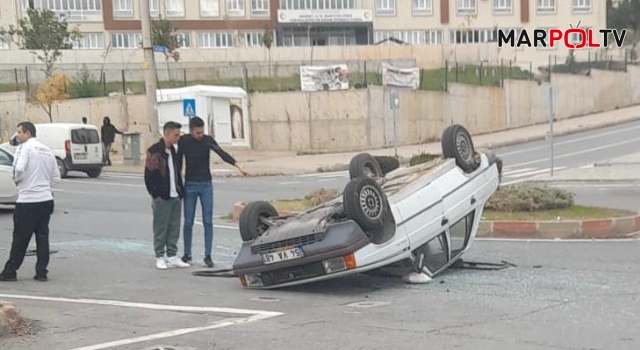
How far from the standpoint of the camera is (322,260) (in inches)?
358

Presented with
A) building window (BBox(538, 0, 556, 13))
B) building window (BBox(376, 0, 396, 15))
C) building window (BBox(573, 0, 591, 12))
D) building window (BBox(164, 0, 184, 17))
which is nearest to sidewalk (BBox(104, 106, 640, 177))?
building window (BBox(538, 0, 556, 13))

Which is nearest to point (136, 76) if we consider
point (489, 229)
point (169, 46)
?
point (169, 46)

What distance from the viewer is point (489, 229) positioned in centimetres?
1390

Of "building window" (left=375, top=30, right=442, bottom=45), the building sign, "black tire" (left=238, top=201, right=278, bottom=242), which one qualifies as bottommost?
"black tire" (left=238, top=201, right=278, bottom=242)

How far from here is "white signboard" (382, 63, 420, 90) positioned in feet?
142

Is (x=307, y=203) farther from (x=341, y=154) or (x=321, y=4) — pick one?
(x=321, y=4)

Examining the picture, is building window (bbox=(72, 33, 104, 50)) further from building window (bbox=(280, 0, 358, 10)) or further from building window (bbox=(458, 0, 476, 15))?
building window (bbox=(458, 0, 476, 15))

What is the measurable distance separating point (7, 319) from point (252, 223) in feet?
10.1

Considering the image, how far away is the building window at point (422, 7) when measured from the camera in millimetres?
81062

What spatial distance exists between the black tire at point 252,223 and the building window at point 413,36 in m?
72.2

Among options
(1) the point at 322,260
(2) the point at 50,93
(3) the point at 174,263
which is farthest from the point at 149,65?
(1) the point at 322,260

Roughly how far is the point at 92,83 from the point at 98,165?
1643 centimetres

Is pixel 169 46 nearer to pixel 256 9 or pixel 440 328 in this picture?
pixel 256 9

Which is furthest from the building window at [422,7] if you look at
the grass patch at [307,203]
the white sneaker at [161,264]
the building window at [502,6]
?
the white sneaker at [161,264]
